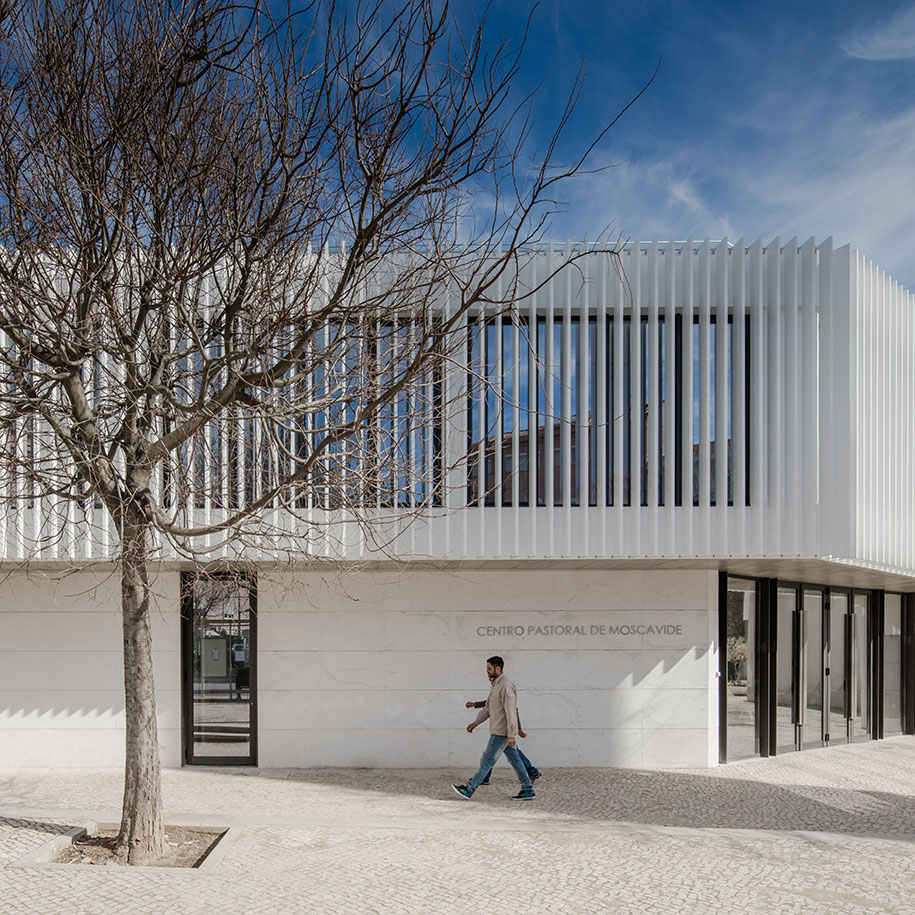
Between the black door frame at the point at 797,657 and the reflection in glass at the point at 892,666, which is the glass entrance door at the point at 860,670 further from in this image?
the reflection in glass at the point at 892,666

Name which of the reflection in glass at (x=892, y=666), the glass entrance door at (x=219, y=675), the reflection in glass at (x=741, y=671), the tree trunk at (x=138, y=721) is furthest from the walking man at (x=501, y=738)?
the reflection in glass at (x=892, y=666)

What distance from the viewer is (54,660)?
13102mm

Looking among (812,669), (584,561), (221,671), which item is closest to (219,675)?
(221,671)

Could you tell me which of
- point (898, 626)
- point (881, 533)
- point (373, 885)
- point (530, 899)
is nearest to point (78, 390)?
point (373, 885)

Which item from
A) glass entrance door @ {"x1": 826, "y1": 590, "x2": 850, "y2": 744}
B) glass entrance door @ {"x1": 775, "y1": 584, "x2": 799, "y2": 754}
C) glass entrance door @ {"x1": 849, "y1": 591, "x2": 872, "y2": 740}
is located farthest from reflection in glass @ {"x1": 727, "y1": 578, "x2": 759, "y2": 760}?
glass entrance door @ {"x1": 849, "y1": 591, "x2": 872, "y2": 740}

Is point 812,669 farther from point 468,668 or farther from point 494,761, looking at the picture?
point 494,761

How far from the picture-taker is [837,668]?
16.3m

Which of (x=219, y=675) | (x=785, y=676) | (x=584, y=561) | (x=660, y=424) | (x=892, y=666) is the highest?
(x=660, y=424)

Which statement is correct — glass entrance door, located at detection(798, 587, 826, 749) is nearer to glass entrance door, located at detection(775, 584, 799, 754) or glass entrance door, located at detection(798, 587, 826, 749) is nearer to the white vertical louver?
glass entrance door, located at detection(775, 584, 799, 754)

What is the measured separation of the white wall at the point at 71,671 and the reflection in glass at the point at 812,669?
390 inches

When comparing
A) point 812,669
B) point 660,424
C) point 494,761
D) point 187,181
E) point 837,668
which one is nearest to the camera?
point 187,181

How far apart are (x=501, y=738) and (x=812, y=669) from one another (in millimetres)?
7055

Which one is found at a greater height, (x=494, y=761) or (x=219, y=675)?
(x=219, y=675)

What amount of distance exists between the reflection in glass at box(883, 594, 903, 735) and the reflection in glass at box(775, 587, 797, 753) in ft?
12.9
